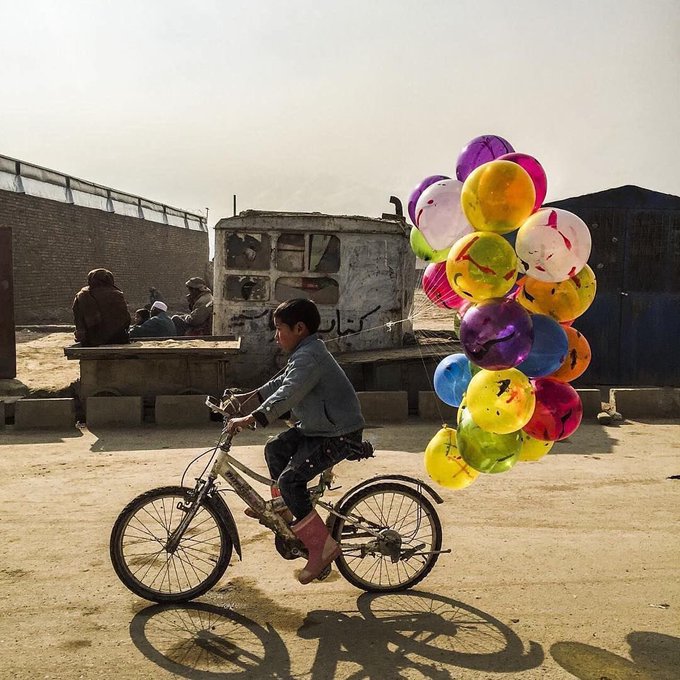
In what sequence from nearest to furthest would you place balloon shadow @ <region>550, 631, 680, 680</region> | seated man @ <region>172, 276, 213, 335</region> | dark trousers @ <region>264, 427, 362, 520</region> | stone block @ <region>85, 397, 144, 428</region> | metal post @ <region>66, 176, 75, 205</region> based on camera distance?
balloon shadow @ <region>550, 631, 680, 680</region> < dark trousers @ <region>264, 427, 362, 520</region> < stone block @ <region>85, 397, 144, 428</region> < seated man @ <region>172, 276, 213, 335</region> < metal post @ <region>66, 176, 75, 205</region>

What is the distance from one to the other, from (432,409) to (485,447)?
612 centimetres

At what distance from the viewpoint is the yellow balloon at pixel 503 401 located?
3707mm

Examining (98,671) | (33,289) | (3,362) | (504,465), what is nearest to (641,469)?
(504,465)

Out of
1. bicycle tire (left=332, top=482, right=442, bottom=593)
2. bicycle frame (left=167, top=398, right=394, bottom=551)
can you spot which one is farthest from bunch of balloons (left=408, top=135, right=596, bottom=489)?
bicycle frame (left=167, top=398, right=394, bottom=551)

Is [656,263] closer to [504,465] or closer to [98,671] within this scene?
[504,465]

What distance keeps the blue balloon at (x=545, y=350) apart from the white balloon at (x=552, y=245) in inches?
10.3

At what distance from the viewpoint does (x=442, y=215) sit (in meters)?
4.25

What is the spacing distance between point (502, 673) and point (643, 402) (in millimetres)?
7740

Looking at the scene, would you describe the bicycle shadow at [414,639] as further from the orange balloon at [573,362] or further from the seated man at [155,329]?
the seated man at [155,329]

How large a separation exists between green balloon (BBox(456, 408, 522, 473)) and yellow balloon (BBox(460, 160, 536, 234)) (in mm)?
1047

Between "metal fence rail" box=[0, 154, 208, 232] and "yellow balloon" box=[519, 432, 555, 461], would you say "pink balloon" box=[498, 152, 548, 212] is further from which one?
"metal fence rail" box=[0, 154, 208, 232]

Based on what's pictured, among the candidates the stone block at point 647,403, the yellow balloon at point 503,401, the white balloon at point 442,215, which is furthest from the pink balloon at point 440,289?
the stone block at point 647,403

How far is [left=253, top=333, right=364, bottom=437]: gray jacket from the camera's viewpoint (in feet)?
13.0

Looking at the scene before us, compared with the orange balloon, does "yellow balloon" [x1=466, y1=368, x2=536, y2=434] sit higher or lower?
lower
